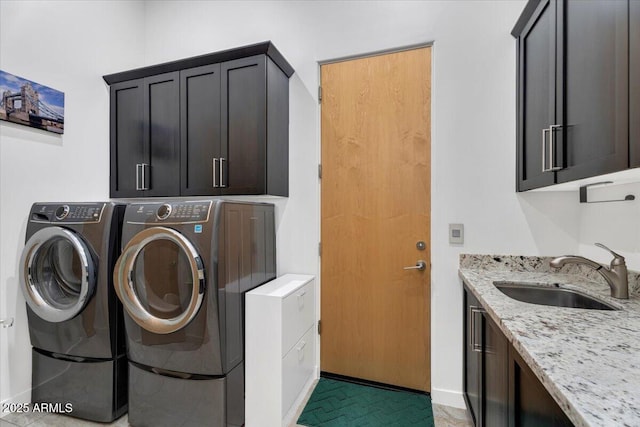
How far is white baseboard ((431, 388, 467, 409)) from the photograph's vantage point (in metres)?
1.92

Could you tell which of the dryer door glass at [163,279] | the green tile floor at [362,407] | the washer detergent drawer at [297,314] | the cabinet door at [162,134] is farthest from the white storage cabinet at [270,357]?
the cabinet door at [162,134]

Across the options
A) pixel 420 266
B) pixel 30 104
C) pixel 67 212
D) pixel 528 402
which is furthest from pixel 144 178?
pixel 528 402

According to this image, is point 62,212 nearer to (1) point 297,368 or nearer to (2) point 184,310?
(2) point 184,310

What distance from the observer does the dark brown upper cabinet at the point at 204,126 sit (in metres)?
2.01

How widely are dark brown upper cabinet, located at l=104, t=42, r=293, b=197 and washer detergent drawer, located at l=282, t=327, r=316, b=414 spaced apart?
1063 millimetres

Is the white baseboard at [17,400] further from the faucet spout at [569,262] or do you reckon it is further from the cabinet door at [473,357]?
the faucet spout at [569,262]

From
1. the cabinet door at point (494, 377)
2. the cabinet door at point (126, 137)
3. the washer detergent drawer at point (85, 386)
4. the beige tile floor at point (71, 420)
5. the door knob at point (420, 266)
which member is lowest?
the beige tile floor at point (71, 420)

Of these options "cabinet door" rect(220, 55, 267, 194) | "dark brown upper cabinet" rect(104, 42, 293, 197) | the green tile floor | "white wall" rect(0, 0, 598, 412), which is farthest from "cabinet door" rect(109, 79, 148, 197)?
the green tile floor

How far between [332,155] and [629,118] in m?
1.57

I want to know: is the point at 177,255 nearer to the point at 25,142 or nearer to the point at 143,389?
the point at 143,389

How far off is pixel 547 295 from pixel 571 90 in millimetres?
984

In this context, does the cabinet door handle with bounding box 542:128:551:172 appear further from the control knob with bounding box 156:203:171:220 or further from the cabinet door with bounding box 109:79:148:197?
the cabinet door with bounding box 109:79:148:197

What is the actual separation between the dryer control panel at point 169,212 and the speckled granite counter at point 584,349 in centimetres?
145

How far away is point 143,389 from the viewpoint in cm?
170
